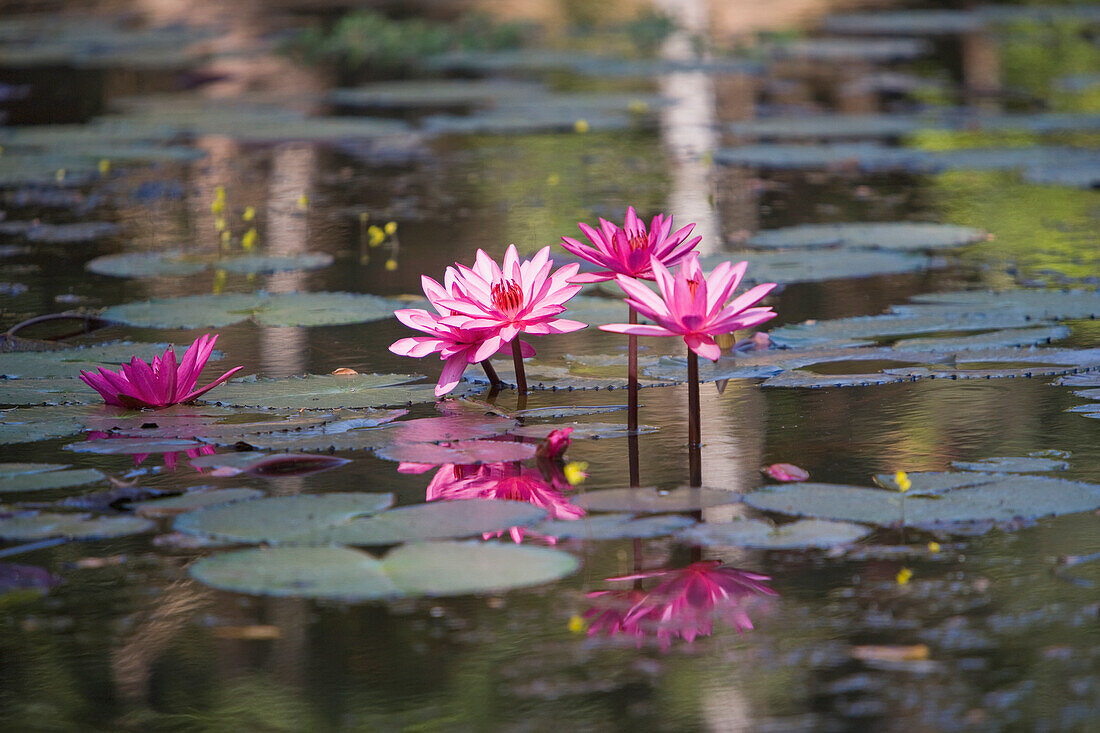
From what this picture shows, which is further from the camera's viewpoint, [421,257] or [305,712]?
[421,257]

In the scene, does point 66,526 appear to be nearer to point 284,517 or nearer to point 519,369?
point 284,517

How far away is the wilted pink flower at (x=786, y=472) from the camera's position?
257cm

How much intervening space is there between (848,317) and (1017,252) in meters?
1.18

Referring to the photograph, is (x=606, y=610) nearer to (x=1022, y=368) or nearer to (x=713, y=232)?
(x=1022, y=368)

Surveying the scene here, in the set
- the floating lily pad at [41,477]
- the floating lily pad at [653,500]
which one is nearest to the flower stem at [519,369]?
the floating lily pad at [653,500]

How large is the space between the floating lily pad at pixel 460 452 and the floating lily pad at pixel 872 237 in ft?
7.57

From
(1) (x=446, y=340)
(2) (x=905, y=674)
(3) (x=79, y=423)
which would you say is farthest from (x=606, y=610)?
(3) (x=79, y=423)

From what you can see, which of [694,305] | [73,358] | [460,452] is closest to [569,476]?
[460,452]

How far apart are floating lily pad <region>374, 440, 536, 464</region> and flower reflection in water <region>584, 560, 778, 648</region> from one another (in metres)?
0.54

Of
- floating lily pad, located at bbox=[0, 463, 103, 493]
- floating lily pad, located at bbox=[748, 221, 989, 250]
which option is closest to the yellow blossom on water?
floating lily pad, located at bbox=[0, 463, 103, 493]

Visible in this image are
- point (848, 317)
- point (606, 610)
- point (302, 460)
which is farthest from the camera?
point (848, 317)

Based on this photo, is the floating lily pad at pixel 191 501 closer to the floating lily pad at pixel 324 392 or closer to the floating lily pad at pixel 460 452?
the floating lily pad at pixel 460 452

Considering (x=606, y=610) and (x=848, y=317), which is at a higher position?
(x=848, y=317)

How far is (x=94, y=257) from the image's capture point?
16.5 feet
